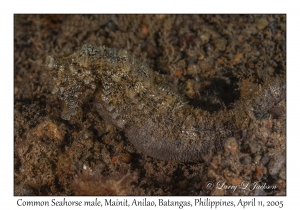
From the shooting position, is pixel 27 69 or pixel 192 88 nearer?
pixel 192 88

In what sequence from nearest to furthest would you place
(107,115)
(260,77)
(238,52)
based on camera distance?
(107,115) → (260,77) → (238,52)

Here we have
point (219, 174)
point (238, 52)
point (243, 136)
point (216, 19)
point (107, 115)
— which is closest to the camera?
point (219, 174)

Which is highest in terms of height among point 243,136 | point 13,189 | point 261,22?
point 261,22

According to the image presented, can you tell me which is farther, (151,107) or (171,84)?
(171,84)

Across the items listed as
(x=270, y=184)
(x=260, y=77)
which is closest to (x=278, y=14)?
(x=260, y=77)

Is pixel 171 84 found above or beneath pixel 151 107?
above

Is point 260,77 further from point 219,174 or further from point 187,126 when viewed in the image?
point 219,174

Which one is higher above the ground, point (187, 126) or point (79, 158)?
point (187, 126)
